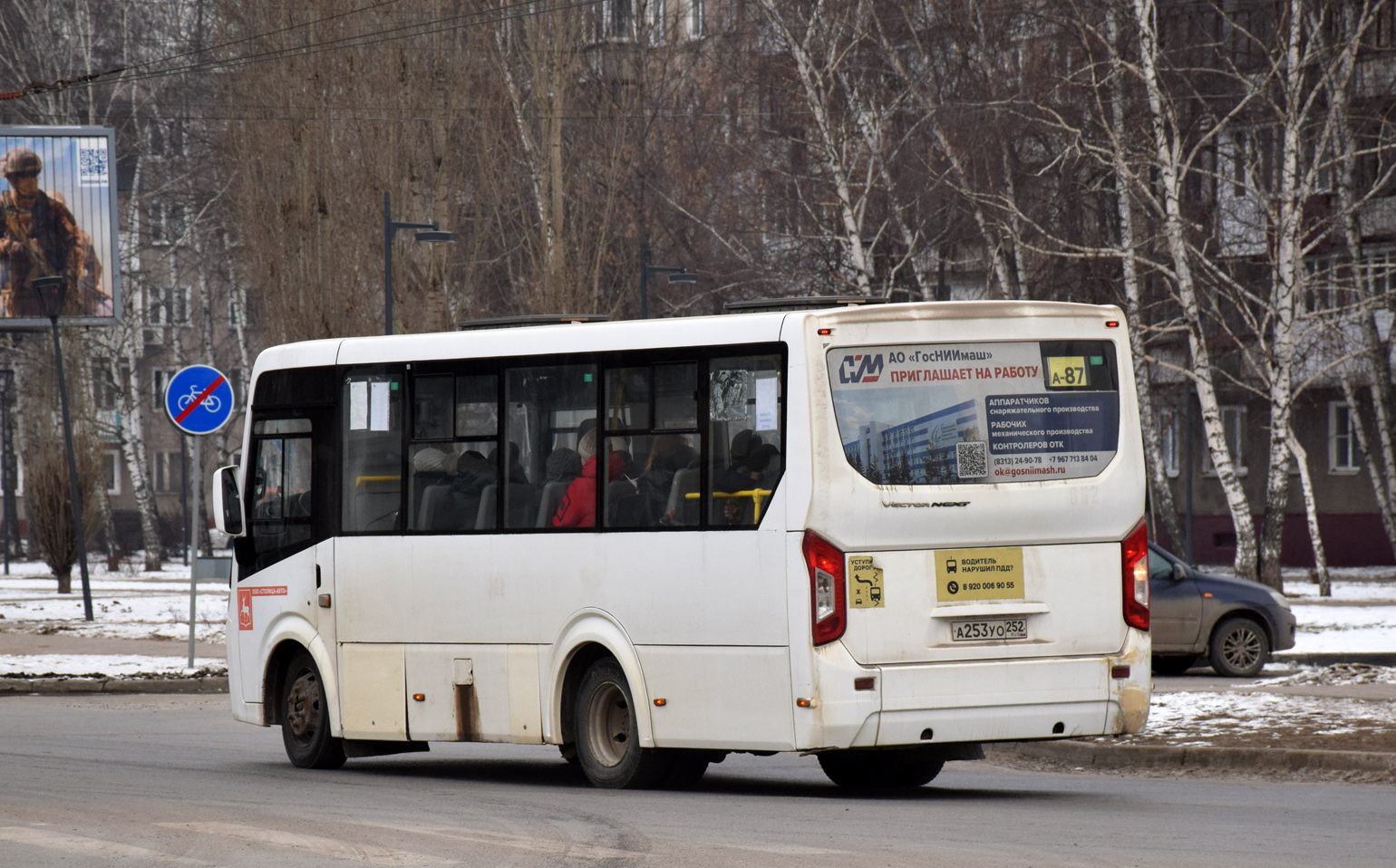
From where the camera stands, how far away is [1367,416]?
46.8 meters

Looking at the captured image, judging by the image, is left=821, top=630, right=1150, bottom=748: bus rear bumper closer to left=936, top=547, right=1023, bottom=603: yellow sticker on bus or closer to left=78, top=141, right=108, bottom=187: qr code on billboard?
left=936, top=547, right=1023, bottom=603: yellow sticker on bus

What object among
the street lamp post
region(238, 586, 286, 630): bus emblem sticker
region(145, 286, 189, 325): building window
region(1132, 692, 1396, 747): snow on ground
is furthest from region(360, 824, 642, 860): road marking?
region(145, 286, 189, 325): building window

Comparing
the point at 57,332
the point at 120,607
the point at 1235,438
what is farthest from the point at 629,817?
the point at 1235,438

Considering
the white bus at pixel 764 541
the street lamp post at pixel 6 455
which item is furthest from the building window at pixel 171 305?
the white bus at pixel 764 541

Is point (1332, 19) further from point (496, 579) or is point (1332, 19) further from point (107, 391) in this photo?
point (107, 391)

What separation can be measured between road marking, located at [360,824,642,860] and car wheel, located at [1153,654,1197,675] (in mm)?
12391

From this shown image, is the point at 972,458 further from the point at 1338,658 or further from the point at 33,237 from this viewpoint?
the point at 33,237

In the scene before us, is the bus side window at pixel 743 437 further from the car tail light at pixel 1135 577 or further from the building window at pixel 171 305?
the building window at pixel 171 305

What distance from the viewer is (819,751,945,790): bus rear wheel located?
12148 millimetres

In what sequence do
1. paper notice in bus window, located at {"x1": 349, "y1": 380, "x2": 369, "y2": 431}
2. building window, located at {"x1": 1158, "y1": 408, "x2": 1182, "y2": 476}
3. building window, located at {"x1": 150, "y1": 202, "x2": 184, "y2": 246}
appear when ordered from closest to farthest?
paper notice in bus window, located at {"x1": 349, "y1": 380, "x2": 369, "y2": 431} → building window, located at {"x1": 1158, "y1": 408, "x2": 1182, "y2": 476} → building window, located at {"x1": 150, "y1": 202, "x2": 184, "y2": 246}

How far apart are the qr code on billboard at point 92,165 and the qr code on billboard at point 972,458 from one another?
83.4 ft

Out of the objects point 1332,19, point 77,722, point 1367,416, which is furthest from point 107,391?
point 77,722

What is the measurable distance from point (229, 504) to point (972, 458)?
5.47m

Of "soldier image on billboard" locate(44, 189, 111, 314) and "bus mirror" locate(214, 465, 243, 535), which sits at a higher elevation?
"soldier image on billboard" locate(44, 189, 111, 314)
